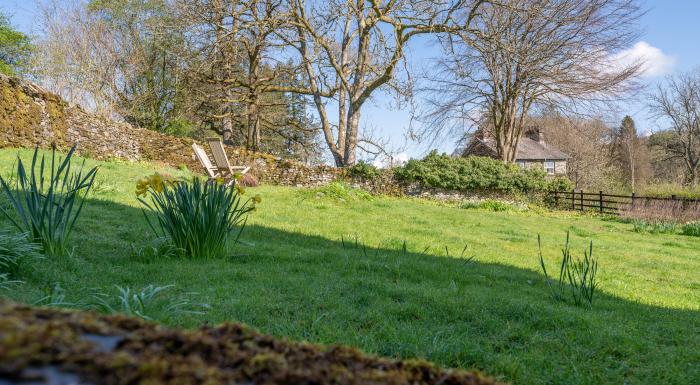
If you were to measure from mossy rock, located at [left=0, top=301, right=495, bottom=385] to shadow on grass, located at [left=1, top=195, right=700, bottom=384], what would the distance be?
5.73ft

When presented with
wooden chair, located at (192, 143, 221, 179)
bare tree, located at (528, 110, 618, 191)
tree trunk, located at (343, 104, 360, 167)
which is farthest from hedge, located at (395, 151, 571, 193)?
bare tree, located at (528, 110, 618, 191)

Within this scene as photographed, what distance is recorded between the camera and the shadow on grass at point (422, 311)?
2350mm

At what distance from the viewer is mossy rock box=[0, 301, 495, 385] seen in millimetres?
387

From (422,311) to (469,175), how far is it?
16.6 m

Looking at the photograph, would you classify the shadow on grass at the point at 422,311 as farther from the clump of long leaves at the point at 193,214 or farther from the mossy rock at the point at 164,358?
the mossy rock at the point at 164,358

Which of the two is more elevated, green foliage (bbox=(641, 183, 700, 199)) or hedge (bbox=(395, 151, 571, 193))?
hedge (bbox=(395, 151, 571, 193))

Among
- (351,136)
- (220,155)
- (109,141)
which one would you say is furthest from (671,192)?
(109,141)

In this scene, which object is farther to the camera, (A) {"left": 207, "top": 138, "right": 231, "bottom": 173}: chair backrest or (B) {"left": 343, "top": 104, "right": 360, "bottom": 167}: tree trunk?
(B) {"left": 343, "top": 104, "right": 360, "bottom": 167}: tree trunk

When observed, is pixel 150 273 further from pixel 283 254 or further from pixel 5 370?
pixel 5 370

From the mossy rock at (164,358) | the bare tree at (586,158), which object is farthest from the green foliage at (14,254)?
the bare tree at (586,158)

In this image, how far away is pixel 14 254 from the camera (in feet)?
9.93

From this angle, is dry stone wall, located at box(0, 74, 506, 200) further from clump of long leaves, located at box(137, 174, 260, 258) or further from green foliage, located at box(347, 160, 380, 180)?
clump of long leaves, located at box(137, 174, 260, 258)

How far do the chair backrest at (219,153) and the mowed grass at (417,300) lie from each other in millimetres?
6039

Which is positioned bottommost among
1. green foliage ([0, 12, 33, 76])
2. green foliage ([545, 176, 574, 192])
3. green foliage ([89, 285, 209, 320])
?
green foliage ([89, 285, 209, 320])
